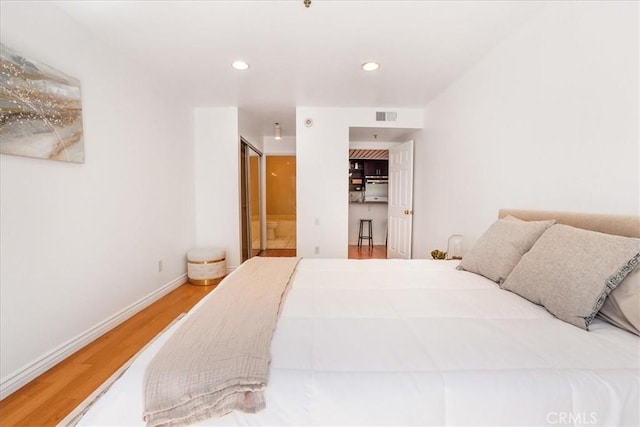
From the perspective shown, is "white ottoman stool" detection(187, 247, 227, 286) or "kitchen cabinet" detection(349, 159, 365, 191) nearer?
"white ottoman stool" detection(187, 247, 227, 286)

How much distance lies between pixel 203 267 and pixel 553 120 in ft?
11.8

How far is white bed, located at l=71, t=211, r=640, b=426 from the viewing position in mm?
747

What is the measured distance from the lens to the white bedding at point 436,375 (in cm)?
75

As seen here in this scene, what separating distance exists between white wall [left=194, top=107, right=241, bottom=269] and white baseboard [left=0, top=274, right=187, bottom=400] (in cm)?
119

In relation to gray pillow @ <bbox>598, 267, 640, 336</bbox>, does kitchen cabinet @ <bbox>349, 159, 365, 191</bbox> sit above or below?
above

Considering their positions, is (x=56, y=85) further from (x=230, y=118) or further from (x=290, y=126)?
(x=290, y=126)

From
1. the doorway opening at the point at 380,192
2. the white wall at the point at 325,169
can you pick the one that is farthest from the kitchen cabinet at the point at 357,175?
the white wall at the point at 325,169

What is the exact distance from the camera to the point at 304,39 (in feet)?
6.88

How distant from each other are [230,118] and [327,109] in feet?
4.43

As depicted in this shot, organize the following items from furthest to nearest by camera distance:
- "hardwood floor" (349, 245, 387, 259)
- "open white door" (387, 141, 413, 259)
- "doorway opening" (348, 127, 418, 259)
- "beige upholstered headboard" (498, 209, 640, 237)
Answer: "hardwood floor" (349, 245, 387, 259), "doorway opening" (348, 127, 418, 259), "open white door" (387, 141, 413, 259), "beige upholstered headboard" (498, 209, 640, 237)

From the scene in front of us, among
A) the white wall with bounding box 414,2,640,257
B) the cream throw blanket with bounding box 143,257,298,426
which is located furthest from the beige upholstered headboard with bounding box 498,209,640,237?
the cream throw blanket with bounding box 143,257,298,426

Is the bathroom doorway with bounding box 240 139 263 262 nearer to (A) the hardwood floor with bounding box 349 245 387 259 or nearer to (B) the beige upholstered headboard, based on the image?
(A) the hardwood floor with bounding box 349 245 387 259

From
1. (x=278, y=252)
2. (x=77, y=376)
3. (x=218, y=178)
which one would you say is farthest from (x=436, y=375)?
(x=278, y=252)

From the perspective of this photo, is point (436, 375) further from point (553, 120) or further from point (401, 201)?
point (401, 201)
